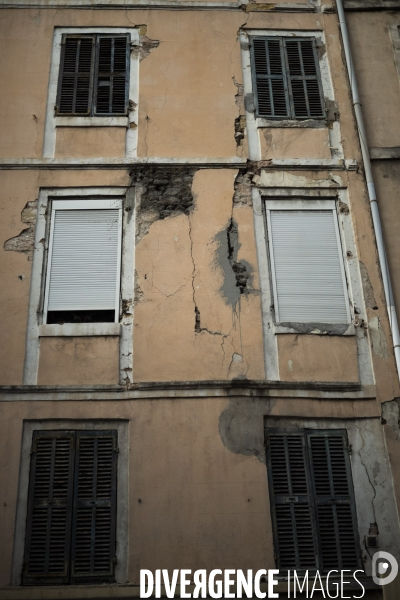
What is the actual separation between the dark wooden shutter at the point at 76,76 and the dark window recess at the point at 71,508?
4977mm

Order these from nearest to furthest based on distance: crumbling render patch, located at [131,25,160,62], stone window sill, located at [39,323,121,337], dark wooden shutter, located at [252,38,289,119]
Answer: stone window sill, located at [39,323,121,337], dark wooden shutter, located at [252,38,289,119], crumbling render patch, located at [131,25,160,62]

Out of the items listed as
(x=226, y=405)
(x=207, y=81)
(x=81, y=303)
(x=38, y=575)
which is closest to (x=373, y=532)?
(x=226, y=405)

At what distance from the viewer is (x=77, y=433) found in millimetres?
8633

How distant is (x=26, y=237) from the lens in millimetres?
9688

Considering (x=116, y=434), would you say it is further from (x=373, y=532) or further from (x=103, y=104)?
(x=103, y=104)

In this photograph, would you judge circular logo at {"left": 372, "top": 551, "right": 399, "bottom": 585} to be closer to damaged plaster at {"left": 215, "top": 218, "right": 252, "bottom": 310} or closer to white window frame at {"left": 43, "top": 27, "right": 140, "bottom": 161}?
damaged plaster at {"left": 215, "top": 218, "right": 252, "bottom": 310}

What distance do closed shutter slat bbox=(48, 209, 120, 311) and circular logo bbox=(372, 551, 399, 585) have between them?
14.8 feet

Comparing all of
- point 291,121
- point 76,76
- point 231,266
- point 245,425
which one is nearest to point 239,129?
point 291,121

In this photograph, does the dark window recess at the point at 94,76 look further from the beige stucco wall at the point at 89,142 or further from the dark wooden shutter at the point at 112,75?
the beige stucco wall at the point at 89,142

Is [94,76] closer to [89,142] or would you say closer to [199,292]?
[89,142]

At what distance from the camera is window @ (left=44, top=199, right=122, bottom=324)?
9406 mm

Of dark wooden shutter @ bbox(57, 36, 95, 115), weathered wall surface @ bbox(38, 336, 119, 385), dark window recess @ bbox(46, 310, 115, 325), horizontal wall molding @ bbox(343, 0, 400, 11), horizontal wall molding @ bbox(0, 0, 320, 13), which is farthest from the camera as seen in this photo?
horizontal wall molding @ bbox(343, 0, 400, 11)

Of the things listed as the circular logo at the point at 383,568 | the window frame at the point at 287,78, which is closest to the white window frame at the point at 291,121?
the window frame at the point at 287,78

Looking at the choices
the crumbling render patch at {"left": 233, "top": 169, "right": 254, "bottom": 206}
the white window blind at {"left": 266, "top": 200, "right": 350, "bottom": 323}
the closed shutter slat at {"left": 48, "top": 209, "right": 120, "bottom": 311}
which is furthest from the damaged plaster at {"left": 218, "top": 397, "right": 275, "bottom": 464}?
the crumbling render patch at {"left": 233, "top": 169, "right": 254, "bottom": 206}
